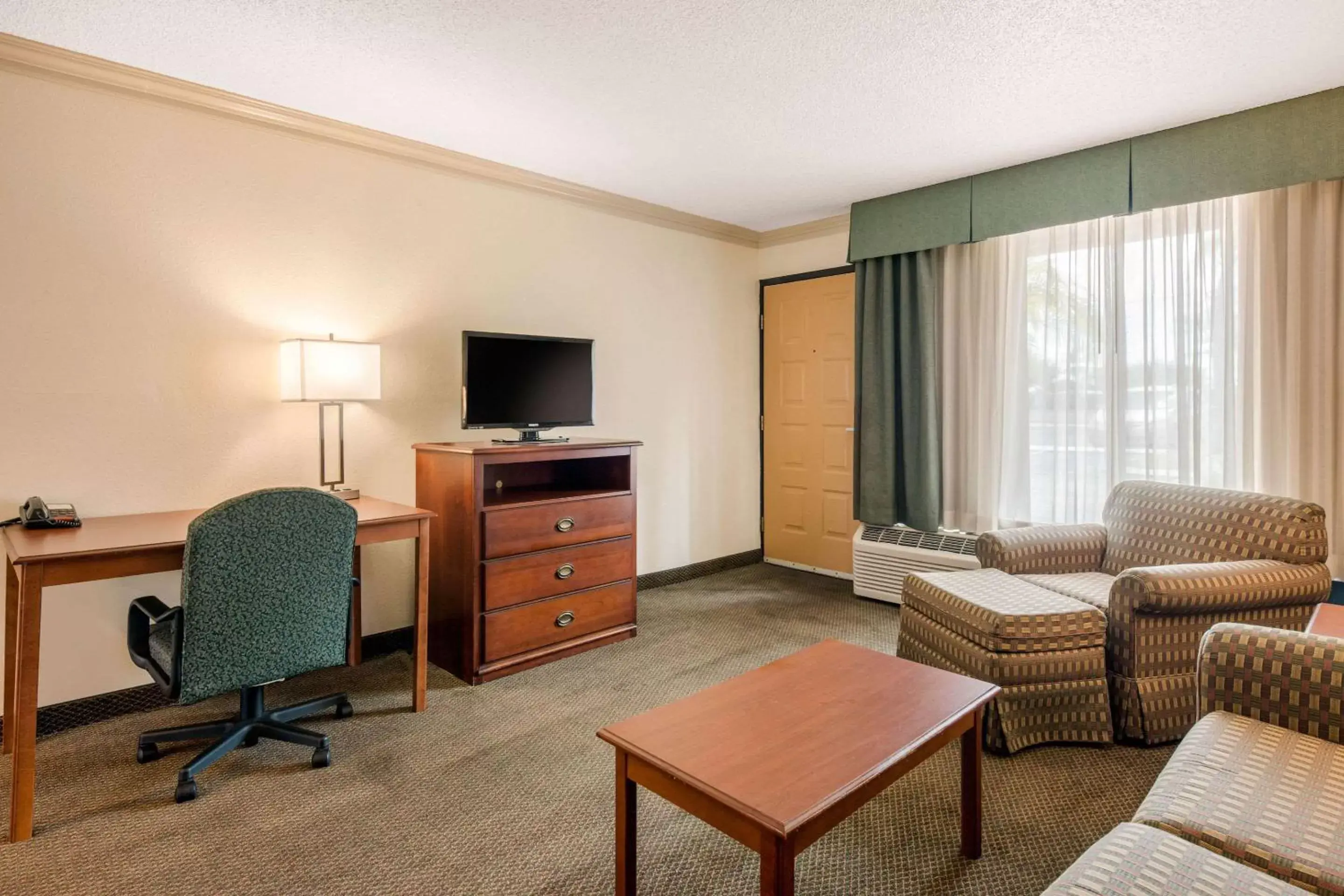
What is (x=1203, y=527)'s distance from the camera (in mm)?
2592

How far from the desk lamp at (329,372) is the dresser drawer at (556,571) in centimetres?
69

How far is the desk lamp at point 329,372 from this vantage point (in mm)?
2662

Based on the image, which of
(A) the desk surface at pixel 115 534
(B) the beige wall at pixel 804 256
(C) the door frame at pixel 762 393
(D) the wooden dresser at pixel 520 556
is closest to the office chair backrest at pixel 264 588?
(A) the desk surface at pixel 115 534

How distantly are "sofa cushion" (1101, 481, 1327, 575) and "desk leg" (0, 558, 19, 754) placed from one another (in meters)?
3.86

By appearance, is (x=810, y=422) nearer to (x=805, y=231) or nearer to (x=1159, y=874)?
(x=805, y=231)

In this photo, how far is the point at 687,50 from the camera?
2371 mm

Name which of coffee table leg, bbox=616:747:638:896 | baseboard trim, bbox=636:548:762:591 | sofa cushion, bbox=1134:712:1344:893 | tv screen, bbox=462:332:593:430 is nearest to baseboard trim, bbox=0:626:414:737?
tv screen, bbox=462:332:593:430

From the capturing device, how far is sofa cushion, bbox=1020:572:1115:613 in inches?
97.5

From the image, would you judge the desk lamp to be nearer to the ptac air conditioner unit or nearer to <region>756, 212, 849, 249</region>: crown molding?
the ptac air conditioner unit

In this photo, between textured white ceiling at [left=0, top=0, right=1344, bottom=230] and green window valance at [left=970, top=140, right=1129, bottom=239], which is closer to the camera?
textured white ceiling at [left=0, top=0, right=1344, bottom=230]

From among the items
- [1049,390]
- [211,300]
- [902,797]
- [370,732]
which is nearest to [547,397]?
[211,300]

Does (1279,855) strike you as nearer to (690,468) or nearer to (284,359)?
(284,359)

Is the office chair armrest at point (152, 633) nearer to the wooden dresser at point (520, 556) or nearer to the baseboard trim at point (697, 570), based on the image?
the wooden dresser at point (520, 556)

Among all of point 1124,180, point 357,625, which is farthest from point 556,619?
point 1124,180
